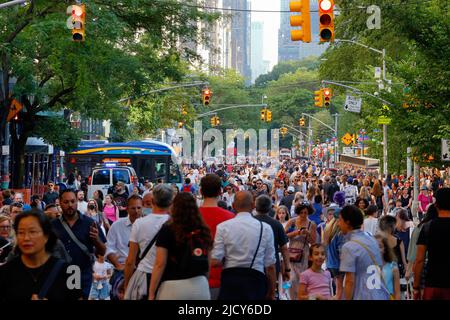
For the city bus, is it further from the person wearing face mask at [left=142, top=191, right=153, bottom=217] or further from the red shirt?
the red shirt

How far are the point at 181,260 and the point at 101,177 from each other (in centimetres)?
2978

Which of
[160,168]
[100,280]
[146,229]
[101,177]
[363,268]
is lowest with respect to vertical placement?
[100,280]

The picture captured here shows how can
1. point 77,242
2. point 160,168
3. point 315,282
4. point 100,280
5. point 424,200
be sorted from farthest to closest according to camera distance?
point 160,168 → point 424,200 → point 100,280 → point 315,282 → point 77,242

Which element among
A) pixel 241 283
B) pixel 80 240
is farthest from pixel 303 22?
pixel 241 283

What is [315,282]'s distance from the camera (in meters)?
11.9

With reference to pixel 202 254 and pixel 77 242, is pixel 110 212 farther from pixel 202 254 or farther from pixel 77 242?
pixel 202 254

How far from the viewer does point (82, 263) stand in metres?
11.0

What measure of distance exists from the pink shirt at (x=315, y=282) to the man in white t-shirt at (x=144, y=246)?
2.23 meters

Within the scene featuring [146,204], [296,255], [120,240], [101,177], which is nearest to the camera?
[120,240]

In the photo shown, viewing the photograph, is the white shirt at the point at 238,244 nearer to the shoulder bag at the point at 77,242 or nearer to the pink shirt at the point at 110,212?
the shoulder bag at the point at 77,242

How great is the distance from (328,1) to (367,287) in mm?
10998

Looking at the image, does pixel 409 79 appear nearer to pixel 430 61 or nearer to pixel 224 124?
pixel 430 61

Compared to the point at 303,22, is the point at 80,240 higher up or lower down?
lower down

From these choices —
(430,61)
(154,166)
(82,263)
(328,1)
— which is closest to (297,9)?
(328,1)
